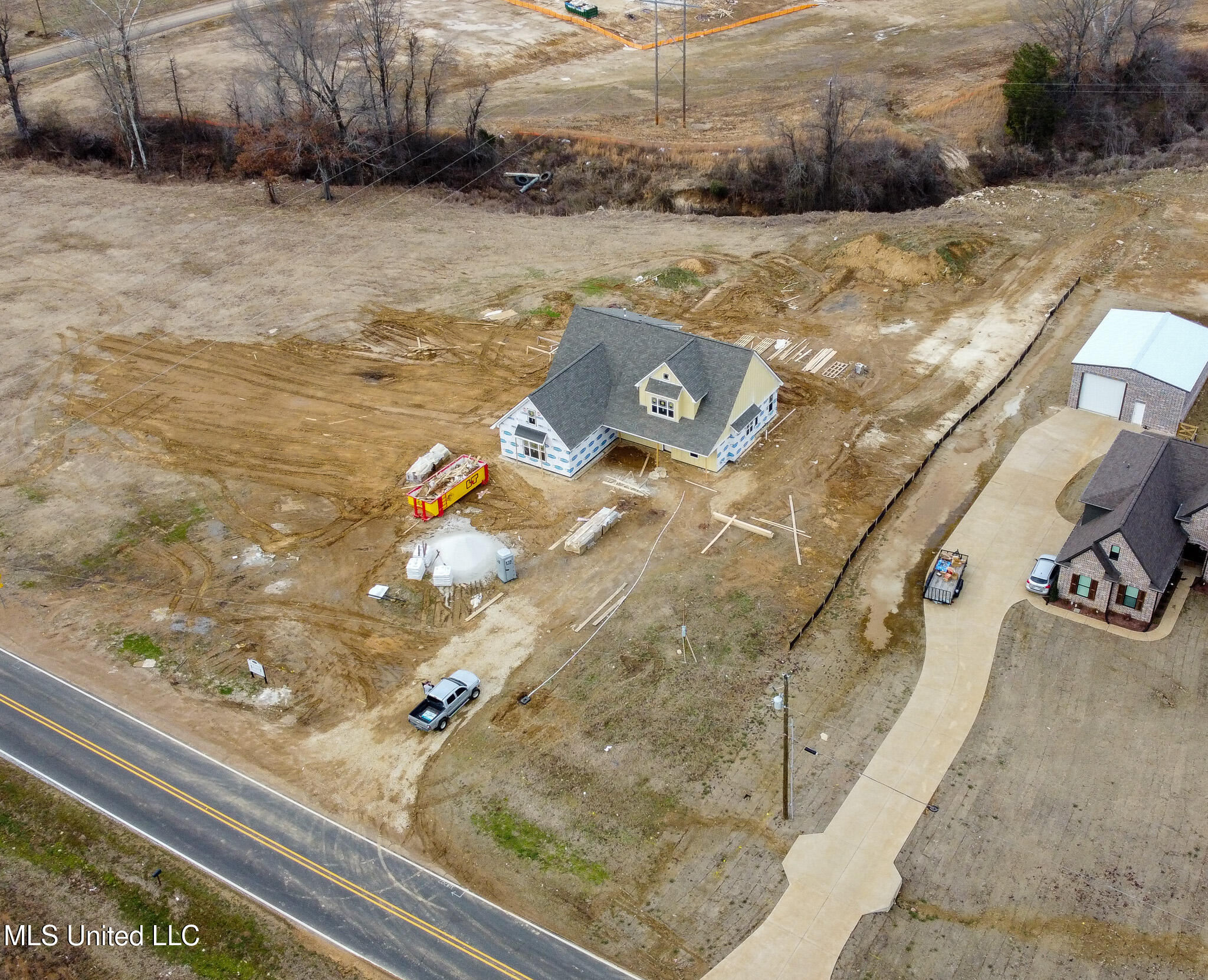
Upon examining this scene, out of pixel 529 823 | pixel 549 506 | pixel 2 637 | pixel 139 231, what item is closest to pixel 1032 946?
pixel 529 823

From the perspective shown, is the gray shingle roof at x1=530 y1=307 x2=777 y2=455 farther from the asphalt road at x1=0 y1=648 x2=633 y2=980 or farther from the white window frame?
the asphalt road at x1=0 y1=648 x2=633 y2=980

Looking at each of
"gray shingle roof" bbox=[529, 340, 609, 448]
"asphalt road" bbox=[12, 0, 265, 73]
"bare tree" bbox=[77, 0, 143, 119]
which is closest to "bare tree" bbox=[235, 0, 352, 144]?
"bare tree" bbox=[77, 0, 143, 119]

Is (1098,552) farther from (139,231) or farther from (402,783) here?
(139,231)

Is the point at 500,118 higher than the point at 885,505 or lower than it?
higher

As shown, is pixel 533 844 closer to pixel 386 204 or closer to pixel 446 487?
pixel 446 487

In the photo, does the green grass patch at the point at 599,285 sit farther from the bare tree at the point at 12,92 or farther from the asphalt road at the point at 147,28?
the asphalt road at the point at 147,28

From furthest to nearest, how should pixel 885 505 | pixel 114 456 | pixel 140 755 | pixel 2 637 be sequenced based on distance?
1. pixel 114 456
2. pixel 885 505
3. pixel 2 637
4. pixel 140 755

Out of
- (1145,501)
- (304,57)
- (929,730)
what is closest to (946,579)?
(929,730)
